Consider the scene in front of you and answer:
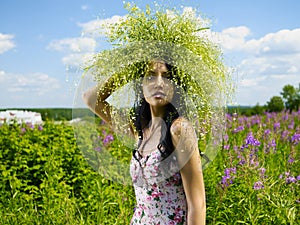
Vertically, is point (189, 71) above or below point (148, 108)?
above

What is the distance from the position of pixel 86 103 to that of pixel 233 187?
1.55 m

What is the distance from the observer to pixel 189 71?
1818mm

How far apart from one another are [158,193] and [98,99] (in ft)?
1.90

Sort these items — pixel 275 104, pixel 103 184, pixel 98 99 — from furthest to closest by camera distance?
pixel 275 104 → pixel 103 184 → pixel 98 99

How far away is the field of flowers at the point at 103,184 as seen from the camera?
3.12 m

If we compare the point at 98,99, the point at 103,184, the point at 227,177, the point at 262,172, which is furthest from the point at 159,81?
the point at 103,184

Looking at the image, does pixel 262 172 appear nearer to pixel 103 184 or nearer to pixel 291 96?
pixel 103 184

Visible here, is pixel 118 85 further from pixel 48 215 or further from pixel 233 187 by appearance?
pixel 48 215

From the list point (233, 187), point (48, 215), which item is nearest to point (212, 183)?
point (233, 187)

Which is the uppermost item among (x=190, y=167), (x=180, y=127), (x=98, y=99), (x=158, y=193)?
(x=98, y=99)

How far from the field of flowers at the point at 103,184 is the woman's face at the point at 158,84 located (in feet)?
1.41

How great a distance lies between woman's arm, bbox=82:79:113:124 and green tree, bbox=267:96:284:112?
839cm

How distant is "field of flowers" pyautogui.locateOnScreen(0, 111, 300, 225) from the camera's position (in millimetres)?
3119

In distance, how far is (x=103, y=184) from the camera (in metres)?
4.36
